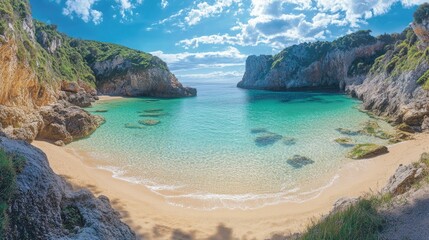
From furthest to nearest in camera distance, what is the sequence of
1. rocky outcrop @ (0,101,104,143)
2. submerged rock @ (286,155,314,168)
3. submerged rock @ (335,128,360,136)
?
submerged rock @ (335,128,360,136), rocky outcrop @ (0,101,104,143), submerged rock @ (286,155,314,168)

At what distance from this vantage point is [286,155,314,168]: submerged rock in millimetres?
19164

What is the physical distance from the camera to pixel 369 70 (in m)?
71.4

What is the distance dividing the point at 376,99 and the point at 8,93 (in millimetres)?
44120

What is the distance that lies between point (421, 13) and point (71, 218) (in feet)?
165

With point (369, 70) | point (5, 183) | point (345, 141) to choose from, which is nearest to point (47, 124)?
point (5, 183)

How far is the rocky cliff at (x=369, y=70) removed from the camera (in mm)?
33938

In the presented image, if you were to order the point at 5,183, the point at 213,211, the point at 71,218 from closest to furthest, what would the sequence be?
1. the point at 5,183
2. the point at 71,218
3. the point at 213,211

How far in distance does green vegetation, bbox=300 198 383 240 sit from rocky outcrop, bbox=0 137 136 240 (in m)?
4.21

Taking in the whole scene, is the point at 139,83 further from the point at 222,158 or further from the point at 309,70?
the point at 222,158

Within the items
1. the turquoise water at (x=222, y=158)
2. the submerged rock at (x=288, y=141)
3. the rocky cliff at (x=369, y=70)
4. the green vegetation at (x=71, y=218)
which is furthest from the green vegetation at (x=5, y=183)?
the rocky cliff at (x=369, y=70)

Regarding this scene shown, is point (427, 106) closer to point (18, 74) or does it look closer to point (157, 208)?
point (157, 208)

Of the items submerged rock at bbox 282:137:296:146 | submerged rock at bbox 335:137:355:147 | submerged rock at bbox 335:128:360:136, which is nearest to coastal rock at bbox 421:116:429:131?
submerged rock at bbox 335:128:360:136

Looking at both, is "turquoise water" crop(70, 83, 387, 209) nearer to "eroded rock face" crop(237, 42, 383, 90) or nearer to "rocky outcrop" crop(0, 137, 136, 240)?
"rocky outcrop" crop(0, 137, 136, 240)

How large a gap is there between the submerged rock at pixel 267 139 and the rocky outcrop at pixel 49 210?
18977 millimetres
